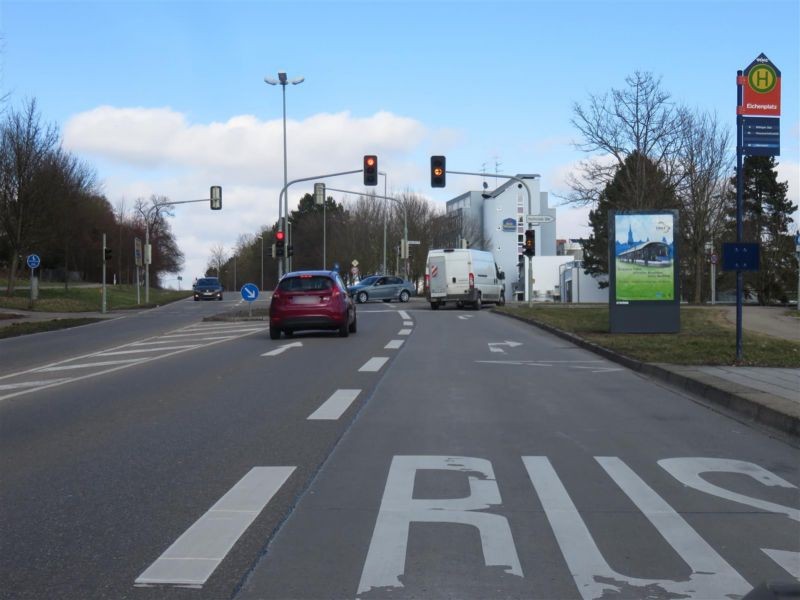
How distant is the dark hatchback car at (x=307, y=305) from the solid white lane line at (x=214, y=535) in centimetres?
1472

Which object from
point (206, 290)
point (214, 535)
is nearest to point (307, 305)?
point (214, 535)

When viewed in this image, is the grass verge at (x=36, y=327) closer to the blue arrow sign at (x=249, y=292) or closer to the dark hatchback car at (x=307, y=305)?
the blue arrow sign at (x=249, y=292)

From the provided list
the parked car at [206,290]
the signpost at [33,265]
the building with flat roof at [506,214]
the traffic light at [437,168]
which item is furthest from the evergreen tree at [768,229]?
the signpost at [33,265]

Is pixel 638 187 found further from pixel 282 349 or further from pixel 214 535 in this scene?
pixel 214 535

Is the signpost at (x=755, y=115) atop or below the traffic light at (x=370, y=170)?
below

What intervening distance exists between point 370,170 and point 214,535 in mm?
29778

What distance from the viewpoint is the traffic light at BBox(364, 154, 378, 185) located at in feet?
113

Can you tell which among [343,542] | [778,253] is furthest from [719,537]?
[778,253]

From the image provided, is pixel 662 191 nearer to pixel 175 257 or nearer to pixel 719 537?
pixel 719 537

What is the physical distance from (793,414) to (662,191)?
3877cm

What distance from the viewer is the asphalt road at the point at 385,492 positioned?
4.68 metres

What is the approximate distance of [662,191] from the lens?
1821 inches

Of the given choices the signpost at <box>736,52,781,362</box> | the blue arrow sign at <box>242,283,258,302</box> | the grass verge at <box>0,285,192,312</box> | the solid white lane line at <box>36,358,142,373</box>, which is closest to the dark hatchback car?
the solid white lane line at <box>36,358,142,373</box>

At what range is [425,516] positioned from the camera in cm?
580
